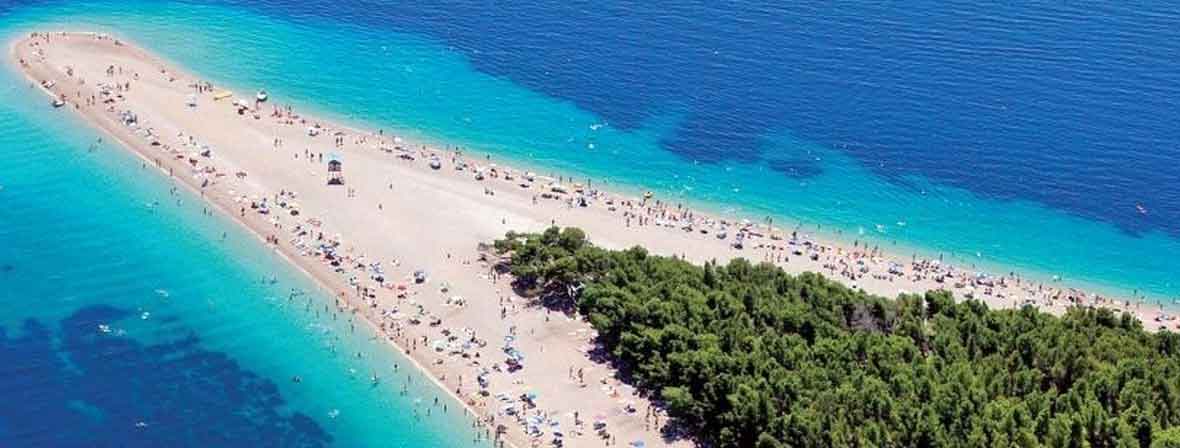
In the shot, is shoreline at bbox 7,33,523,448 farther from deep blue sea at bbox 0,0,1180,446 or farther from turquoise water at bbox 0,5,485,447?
deep blue sea at bbox 0,0,1180,446

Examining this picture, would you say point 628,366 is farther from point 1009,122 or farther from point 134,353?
point 1009,122

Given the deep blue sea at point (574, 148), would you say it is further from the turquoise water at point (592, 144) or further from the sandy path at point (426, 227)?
the sandy path at point (426, 227)

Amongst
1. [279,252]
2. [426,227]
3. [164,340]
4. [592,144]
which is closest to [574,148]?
[592,144]

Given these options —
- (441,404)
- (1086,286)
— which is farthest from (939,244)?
(441,404)

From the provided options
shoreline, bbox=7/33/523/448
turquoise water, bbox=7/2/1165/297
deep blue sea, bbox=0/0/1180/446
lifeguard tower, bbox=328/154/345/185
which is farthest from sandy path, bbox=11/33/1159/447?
turquoise water, bbox=7/2/1165/297

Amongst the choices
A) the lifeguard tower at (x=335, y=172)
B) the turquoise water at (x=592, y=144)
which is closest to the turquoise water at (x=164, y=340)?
the lifeguard tower at (x=335, y=172)

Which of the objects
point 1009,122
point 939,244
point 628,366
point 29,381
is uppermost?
point 1009,122

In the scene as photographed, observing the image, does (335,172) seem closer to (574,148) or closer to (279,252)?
(279,252)
